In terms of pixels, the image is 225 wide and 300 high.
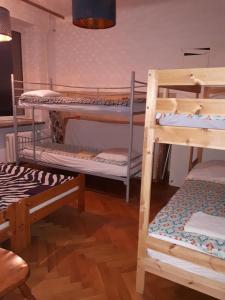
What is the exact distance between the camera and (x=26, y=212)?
2.08m

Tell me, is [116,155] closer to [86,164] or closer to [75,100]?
[86,164]

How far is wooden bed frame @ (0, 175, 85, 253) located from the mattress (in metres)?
0.71

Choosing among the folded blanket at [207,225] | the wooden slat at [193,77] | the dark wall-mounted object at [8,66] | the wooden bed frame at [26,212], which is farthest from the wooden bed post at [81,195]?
the dark wall-mounted object at [8,66]

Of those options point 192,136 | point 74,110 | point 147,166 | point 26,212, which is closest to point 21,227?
point 26,212

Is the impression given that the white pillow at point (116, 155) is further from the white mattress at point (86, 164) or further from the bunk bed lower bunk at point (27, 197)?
the bunk bed lower bunk at point (27, 197)

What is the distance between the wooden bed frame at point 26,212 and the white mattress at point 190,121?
4.31 feet

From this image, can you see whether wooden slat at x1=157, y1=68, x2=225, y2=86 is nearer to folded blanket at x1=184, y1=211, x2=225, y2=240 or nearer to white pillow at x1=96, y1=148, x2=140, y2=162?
folded blanket at x1=184, y1=211, x2=225, y2=240

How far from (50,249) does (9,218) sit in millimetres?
465

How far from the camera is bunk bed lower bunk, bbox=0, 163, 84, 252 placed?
6.50ft

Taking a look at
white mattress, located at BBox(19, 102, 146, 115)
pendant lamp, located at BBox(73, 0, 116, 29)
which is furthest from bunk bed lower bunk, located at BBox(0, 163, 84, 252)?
pendant lamp, located at BBox(73, 0, 116, 29)

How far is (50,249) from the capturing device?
216 cm

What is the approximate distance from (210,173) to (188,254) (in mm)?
1423

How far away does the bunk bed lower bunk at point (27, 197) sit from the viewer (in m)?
1.98

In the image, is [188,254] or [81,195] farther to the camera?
[81,195]
